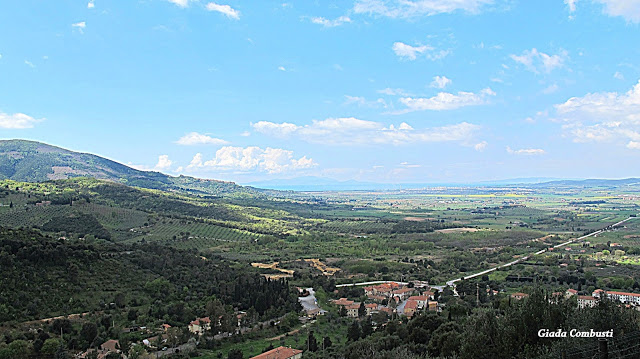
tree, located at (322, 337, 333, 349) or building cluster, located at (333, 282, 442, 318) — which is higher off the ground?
tree, located at (322, 337, 333, 349)

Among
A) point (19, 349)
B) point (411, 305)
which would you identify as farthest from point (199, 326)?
point (411, 305)

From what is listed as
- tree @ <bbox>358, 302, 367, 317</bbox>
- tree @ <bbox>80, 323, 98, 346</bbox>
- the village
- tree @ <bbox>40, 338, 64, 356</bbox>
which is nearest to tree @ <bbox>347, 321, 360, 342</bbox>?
the village

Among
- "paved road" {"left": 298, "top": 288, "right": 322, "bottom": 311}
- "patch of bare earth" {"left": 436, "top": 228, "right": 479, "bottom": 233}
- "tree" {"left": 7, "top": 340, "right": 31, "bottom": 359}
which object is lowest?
"paved road" {"left": 298, "top": 288, "right": 322, "bottom": 311}

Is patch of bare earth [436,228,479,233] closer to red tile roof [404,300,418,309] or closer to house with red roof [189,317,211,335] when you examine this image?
red tile roof [404,300,418,309]

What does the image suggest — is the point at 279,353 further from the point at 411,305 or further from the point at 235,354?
the point at 411,305

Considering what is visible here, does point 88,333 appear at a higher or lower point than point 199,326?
higher

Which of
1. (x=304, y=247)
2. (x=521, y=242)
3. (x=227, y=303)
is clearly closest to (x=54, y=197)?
(x=304, y=247)

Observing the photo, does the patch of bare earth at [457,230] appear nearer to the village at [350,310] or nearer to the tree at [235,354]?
the village at [350,310]

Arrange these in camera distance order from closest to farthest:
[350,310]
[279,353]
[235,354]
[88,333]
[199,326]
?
[235,354]
[279,353]
[88,333]
[199,326]
[350,310]

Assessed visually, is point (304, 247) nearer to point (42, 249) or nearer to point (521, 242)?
point (521, 242)

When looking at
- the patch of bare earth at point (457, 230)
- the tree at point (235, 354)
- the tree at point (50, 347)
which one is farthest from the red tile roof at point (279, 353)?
the patch of bare earth at point (457, 230)

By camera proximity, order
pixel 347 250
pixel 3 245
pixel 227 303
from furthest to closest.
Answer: pixel 347 250 < pixel 227 303 < pixel 3 245
